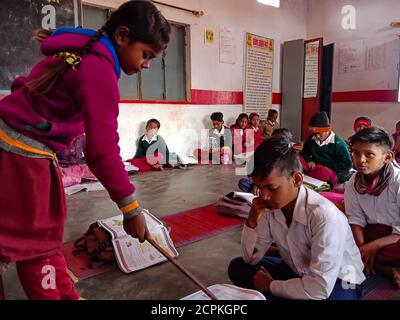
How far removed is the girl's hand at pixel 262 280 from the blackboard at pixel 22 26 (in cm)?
327

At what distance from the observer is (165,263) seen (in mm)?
1740

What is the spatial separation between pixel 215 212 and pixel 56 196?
1661mm

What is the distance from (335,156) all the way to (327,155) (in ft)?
0.23

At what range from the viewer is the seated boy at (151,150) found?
4.44 m

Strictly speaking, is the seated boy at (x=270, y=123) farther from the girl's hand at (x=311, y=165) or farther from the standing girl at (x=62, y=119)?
the standing girl at (x=62, y=119)

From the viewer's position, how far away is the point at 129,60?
99cm

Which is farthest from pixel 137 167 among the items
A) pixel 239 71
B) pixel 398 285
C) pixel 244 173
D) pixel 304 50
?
pixel 304 50

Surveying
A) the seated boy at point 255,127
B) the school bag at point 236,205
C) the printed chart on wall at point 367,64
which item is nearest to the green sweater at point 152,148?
the seated boy at point 255,127

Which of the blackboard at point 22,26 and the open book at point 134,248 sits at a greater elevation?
the blackboard at point 22,26

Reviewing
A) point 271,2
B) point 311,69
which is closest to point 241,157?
point 311,69

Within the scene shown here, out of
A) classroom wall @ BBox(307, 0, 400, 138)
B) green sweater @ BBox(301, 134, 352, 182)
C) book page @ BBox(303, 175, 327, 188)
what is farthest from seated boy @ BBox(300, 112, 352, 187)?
classroom wall @ BBox(307, 0, 400, 138)

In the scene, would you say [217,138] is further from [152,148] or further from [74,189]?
[74,189]

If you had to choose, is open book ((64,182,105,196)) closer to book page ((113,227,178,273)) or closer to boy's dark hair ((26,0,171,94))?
book page ((113,227,178,273))

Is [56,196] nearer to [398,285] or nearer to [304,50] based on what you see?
[398,285]
